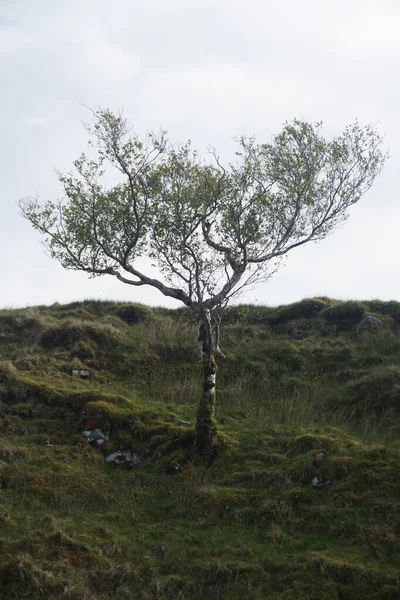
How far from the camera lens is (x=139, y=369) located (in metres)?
26.6

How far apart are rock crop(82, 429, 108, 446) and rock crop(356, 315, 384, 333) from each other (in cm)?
1559

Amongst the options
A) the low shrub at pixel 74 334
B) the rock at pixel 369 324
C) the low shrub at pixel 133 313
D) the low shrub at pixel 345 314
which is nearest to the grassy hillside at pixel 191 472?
the low shrub at pixel 74 334

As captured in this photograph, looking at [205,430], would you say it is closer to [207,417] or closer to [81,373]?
[207,417]

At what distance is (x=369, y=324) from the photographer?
3078 cm

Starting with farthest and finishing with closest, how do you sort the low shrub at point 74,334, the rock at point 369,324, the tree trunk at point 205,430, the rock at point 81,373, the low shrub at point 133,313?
the low shrub at point 133,313, the rock at point 369,324, the low shrub at point 74,334, the rock at point 81,373, the tree trunk at point 205,430

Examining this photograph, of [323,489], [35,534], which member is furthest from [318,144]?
[35,534]

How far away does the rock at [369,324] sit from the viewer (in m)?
30.5

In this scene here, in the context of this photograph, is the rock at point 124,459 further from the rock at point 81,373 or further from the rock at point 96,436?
the rock at point 81,373

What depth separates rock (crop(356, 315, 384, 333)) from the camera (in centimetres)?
3045

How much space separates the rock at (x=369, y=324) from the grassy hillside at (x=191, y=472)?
4.04 feet

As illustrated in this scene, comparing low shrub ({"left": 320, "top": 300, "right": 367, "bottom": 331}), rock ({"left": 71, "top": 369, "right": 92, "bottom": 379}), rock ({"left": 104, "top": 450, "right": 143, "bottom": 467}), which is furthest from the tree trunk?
low shrub ({"left": 320, "top": 300, "right": 367, "bottom": 331})

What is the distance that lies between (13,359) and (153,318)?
8993 millimetres

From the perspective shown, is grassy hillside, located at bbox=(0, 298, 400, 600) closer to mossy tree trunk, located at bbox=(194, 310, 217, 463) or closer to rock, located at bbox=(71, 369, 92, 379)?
rock, located at bbox=(71, 369, 92, 379)

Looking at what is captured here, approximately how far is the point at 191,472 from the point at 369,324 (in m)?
16.3
